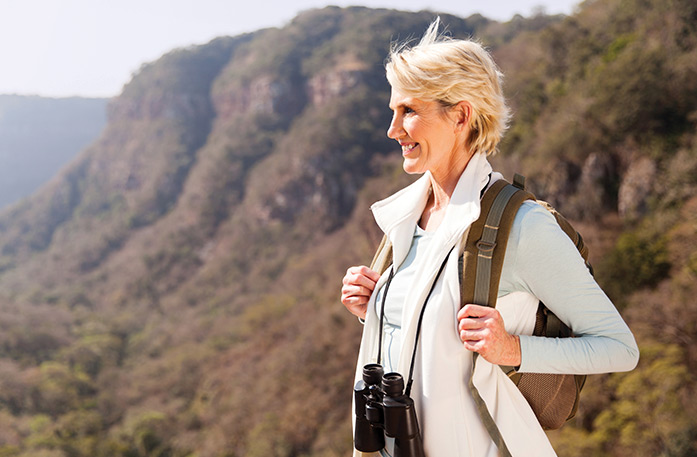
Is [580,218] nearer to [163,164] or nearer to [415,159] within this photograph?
[415,159]

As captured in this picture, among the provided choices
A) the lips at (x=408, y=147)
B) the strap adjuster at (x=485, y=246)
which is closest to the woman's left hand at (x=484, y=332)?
the strap adjuster at (x=485, y=246)

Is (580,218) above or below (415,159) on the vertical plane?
below

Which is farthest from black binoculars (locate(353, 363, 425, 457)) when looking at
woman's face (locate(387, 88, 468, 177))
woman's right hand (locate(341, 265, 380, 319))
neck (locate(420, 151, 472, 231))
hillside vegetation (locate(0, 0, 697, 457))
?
hillside vegetation (locate(0, 0, 697, 457))

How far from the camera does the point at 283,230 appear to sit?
5962 centimetres

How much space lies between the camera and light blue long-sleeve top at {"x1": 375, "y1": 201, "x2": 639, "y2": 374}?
1254 millimetres

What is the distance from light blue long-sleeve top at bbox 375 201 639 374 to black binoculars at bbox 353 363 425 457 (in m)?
0.30

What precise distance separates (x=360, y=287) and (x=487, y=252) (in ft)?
1.77

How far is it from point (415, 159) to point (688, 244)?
54.9ft

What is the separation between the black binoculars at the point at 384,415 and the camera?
4.23ft

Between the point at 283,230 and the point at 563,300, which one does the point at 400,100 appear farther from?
the point at 283,230

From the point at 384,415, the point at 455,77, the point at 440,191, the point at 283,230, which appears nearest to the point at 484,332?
the point at 384,415

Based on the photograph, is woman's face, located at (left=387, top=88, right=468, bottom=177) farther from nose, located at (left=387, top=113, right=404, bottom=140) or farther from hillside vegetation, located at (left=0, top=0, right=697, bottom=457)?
hillside vegetation, located at (left=0, top=0, right=697, bottom=457)

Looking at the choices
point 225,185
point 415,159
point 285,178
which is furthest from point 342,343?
point 225,185

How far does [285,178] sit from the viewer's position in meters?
61.3
